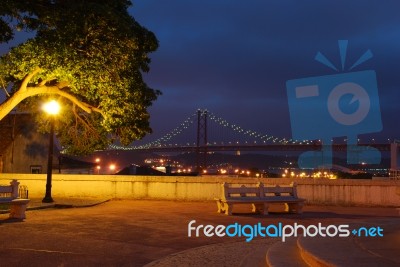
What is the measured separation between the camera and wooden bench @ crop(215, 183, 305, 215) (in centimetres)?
1628

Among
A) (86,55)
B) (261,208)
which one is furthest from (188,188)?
(86,55)

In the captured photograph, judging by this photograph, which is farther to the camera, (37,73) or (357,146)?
(357,146)

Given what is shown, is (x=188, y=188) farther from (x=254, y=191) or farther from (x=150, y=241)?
(x=150, y=241)

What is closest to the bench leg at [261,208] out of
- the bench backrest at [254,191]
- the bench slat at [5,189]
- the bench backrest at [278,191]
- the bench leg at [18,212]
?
the bench backrest at [254,191]

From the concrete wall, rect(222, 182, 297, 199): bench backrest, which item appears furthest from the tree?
rect(222, 182, 297, 199): bench backrest

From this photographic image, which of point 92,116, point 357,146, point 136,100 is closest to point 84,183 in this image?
point 92,116

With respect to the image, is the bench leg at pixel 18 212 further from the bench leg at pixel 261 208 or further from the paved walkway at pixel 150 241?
the bench leg at pixel 261 208

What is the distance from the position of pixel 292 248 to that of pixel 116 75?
9.96m

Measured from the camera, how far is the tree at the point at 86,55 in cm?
1597

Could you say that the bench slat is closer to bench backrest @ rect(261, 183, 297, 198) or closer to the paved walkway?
the paved walkway

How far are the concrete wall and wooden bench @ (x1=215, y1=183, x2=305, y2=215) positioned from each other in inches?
131

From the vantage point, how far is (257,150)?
80.8 m

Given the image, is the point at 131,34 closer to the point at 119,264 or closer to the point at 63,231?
the point at 63,231

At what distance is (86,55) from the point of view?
1670 centimetres
